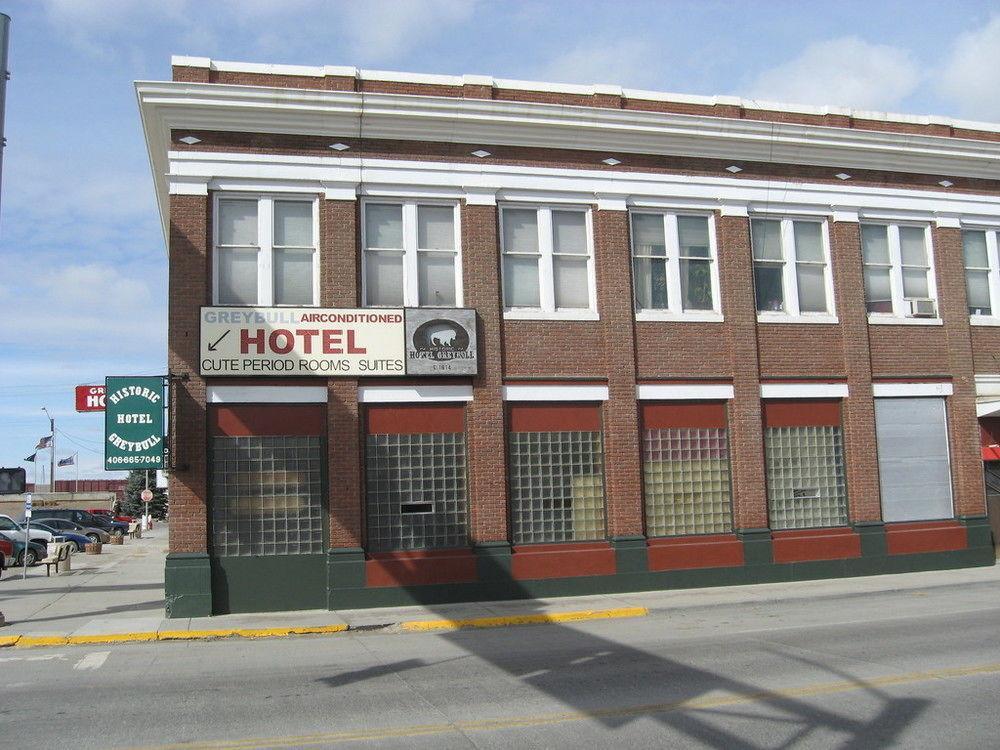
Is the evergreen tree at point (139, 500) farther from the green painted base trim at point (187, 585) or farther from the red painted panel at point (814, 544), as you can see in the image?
the red painted panel at point (814, 544)

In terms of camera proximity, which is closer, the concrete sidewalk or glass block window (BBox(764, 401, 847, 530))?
the concrete sidewalk

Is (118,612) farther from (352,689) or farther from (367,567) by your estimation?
(352,689)

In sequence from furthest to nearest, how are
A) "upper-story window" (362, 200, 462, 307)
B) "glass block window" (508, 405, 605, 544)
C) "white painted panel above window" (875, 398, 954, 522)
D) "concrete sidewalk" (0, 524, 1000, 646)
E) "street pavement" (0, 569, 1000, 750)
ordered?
1. "white painted panel above window" (875, 398, 954, 522)
2. "glass block window" (508, 405, 605, 544)
3. "upper-story window" (362, 200, 462, 307)
4. "concrete sidewalk" (0, 524, 1000, 646)
5. "street pavement" (0, 569, 1000, 750)

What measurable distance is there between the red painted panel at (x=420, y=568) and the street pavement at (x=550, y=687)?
6.69ft

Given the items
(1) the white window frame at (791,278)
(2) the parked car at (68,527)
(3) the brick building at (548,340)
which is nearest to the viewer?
(3) the brick building at (548,340)

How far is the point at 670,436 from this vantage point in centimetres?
1812

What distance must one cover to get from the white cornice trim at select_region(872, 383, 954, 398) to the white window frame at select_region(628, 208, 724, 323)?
12.9ft

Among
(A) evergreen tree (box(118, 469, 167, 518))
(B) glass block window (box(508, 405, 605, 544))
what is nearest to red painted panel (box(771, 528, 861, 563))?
(B) glass block window (box(508, 405, 605, 544))

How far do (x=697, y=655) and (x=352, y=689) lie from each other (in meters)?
4.24

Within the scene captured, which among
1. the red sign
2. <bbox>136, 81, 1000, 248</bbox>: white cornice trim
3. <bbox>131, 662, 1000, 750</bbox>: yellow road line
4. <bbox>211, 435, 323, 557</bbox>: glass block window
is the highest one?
<bbox>136, 81, 1000, 248</bbox>: white cornice trim

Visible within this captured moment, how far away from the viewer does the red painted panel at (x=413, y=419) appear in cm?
1659

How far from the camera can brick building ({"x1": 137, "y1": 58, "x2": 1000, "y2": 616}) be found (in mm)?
16031

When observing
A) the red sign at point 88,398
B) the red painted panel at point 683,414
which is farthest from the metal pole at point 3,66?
the red painted panel at point 683,414

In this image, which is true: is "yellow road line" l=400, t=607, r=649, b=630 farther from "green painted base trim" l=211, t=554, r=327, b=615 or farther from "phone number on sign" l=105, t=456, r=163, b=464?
"phone number on sign" l=105, t=456, r=163, b=464
